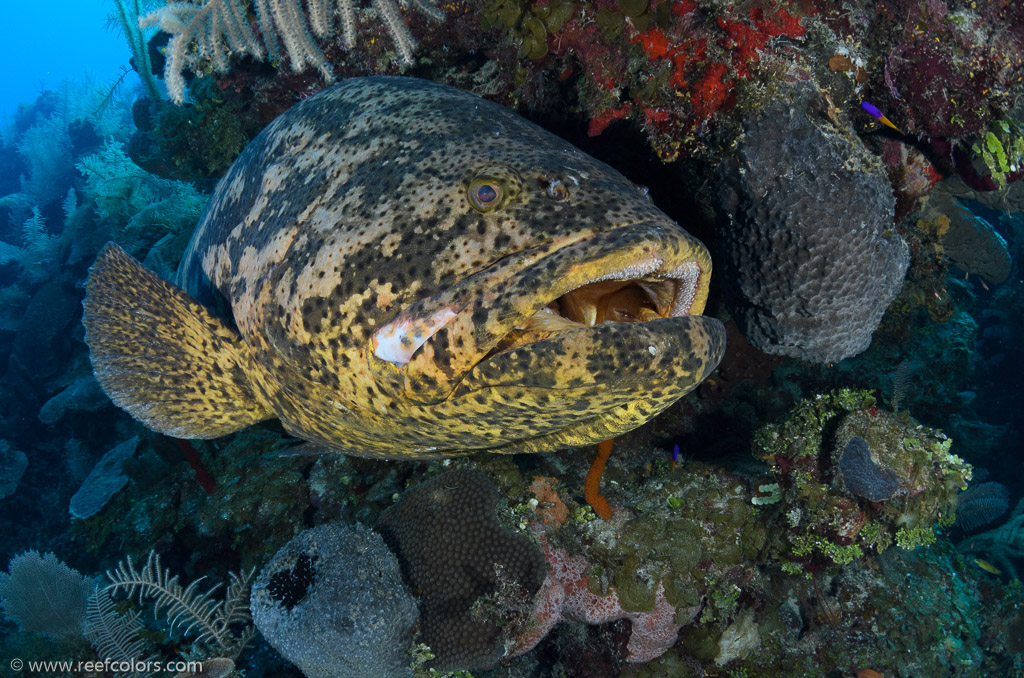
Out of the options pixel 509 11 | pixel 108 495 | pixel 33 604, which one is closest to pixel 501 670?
pixel 33 604

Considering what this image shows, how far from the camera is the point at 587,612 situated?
13.1 ft

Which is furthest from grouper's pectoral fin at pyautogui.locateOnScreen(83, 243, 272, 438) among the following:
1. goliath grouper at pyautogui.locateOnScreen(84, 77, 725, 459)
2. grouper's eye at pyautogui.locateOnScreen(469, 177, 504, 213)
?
grouper's eye at pyautogui.locateOnScreen(469, 177, 504, 213)

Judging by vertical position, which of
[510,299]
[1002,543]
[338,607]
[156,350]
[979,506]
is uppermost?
[510,299]

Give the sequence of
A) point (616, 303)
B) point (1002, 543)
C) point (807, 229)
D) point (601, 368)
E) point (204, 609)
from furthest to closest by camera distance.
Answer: point (1002, 543) → point (204, 609) → point (807, 229) → point (616, 303) → point (601, 368)

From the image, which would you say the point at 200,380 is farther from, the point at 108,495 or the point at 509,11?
the point at 108,495

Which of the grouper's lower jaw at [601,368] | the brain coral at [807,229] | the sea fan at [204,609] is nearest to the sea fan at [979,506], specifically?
the brain coral at [807,229]

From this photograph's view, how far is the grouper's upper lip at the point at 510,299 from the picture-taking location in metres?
1.87

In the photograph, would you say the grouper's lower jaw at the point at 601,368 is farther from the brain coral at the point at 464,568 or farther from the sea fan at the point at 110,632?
the sea fan at the point at 110,632

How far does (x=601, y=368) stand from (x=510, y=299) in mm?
412

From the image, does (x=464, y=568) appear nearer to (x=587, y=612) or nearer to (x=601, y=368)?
(x=587, y=612)

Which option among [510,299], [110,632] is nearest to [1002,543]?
[510,299]

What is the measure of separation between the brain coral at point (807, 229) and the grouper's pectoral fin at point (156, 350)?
320 centimetres

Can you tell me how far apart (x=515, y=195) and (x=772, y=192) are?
1.97 m

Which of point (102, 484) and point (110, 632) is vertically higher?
point (110, 632)
